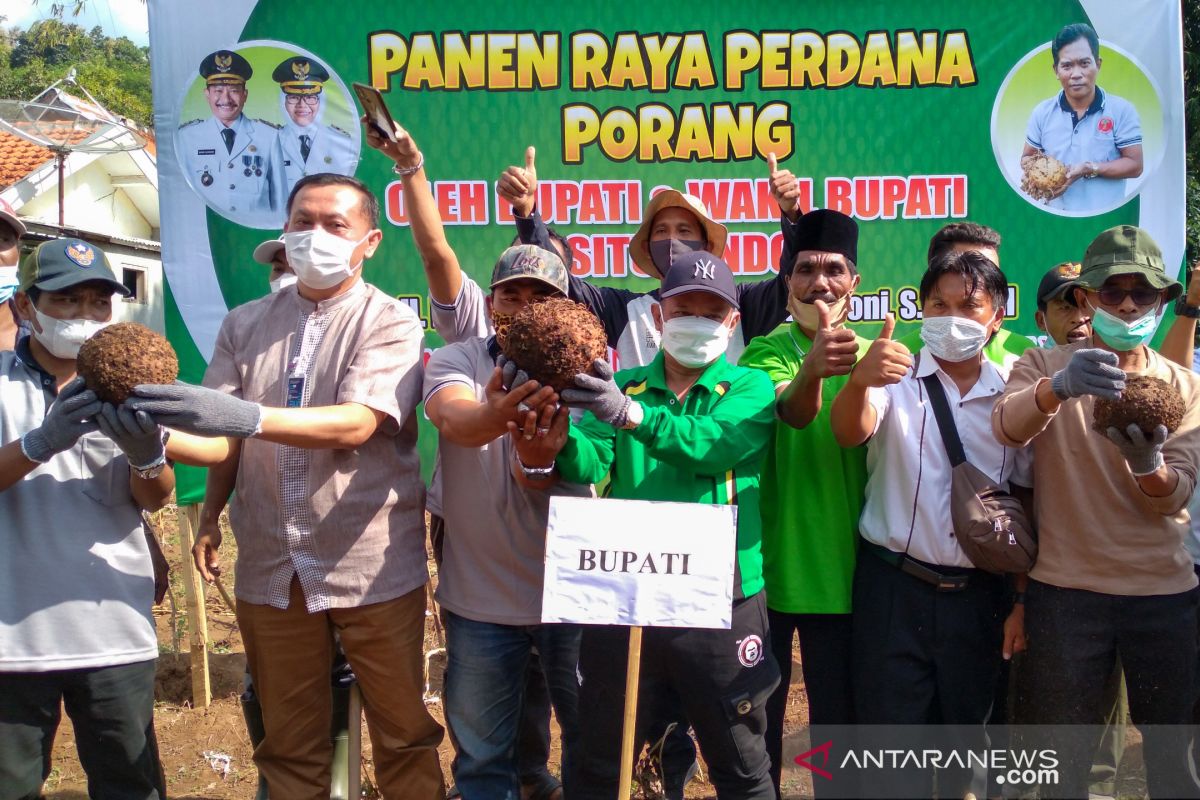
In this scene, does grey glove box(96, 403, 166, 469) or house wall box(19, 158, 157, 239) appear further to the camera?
house wall box(19, 158, 157, 239)

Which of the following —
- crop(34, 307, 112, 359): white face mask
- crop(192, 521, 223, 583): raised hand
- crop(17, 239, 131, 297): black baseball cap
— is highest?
crop(17, 239, 131, 297): black baseball cap

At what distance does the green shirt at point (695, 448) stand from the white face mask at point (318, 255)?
0.94 metres

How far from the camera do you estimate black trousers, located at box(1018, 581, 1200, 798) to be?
9.70 feet

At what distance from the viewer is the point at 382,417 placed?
2.95 m

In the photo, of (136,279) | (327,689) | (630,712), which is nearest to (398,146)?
(327,689)

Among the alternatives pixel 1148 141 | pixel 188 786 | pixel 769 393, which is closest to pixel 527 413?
pixel 769 393

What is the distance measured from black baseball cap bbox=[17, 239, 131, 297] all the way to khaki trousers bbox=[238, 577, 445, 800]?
1.15 metres

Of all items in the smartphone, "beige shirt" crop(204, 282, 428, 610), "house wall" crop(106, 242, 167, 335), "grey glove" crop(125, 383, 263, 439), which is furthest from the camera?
"house wall" crop(106, 242, 167, 335)

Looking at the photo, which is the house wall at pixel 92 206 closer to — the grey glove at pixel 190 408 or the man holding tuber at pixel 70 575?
the man holding tuber at pixel 70 575

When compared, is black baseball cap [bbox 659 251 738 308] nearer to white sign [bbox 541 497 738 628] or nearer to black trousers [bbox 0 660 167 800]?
white sign [bbox 541 497 738 628]

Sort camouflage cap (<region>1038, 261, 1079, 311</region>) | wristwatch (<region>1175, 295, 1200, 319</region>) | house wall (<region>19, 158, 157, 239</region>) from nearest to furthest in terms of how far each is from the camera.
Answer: wristwatch (<region>1175, 295, 1200, 319</region>), camouflage cap (<region>1038, 261, 1079, 311</region>), house wall (<region>19, 158, 157, 239</region>)

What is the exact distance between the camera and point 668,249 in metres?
3.83

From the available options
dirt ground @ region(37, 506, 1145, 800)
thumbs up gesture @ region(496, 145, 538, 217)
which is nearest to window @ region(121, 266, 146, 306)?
dirt ground @ region(37, 506, 1145, 800)

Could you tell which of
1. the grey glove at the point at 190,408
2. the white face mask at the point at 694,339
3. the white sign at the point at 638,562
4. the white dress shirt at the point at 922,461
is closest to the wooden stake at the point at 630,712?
the white sign at the point at 638,562
